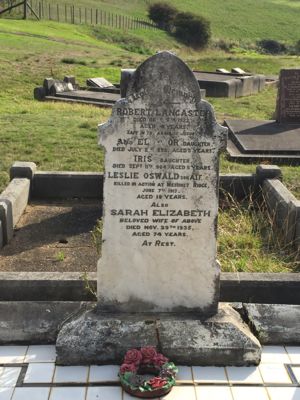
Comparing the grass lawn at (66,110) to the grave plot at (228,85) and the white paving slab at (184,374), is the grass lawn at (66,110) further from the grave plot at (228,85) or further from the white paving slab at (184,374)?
the white paving slab at (184,374)

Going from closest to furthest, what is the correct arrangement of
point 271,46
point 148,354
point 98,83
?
point 148,354
point 98,83
point 271,46

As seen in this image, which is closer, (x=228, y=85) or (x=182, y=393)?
(x=182, y=393)

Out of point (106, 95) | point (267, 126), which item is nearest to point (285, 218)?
point (267, 126)

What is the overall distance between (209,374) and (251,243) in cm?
269

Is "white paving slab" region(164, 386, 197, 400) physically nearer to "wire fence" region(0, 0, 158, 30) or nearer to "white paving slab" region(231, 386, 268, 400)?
"white paving slab" region(231, 386, 268, 400)

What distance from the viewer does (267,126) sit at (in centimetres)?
1268

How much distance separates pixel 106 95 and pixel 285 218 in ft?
43.2

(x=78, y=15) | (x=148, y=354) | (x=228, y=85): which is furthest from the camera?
(x=78, y=15)

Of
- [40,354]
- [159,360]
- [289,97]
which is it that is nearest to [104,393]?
[159,360]

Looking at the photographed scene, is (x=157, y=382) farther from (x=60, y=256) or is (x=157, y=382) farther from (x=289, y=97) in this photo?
(x=289, y=97)

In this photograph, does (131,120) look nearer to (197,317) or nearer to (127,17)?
(197,317)

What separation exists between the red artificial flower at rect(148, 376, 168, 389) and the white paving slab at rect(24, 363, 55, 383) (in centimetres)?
74

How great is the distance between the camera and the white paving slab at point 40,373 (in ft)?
13.1

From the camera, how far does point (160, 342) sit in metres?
4.22
